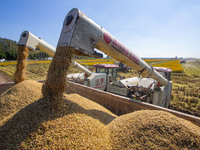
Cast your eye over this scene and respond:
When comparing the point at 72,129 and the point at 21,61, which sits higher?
the point at 21,61

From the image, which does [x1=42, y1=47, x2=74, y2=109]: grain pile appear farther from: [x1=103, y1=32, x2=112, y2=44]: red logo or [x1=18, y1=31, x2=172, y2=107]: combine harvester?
[x1=18, y1=31, x2=172, y2=107]: combine harvester

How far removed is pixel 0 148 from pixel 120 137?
2142 mm

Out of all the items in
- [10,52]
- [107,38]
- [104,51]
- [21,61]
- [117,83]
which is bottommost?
[117,83]

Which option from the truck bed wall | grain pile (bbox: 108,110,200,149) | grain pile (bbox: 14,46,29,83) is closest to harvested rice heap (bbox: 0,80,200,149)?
grain pile (bbox: 108,110,200,149)

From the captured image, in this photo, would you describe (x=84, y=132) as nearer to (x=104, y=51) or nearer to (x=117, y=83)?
(x=104, y=51)

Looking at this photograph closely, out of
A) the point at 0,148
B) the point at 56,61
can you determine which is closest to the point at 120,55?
the point at 56,61

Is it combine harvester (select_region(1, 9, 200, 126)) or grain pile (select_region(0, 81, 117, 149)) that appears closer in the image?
grain pile (select_region(0, 81, 117, 149))

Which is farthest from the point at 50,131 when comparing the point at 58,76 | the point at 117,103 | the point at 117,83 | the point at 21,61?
the point at 117,83

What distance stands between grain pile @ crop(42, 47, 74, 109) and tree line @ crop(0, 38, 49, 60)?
156 ft

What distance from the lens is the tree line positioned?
42.2 meters

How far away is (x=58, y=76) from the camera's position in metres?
2.33

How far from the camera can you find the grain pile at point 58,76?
7.66ft

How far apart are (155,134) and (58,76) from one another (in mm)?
2228

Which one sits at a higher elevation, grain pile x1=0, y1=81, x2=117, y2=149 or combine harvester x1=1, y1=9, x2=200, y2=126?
combine harvester x1=1, y1=9, x2=200, y2=126
